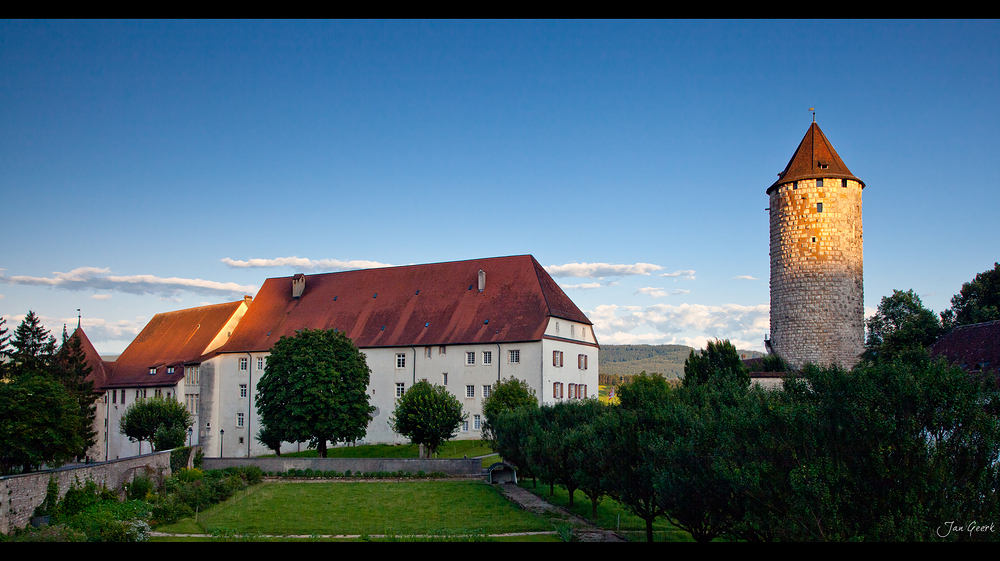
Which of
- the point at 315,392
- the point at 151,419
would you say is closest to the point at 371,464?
the point at 315,392

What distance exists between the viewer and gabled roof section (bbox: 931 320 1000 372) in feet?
120

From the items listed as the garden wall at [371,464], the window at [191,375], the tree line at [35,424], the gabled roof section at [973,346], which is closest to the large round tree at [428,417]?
the garden wall at [371,464]

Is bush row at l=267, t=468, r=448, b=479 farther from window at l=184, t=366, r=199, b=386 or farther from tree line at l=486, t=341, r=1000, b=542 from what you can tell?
window at l=184, t=366, r=199, b=386

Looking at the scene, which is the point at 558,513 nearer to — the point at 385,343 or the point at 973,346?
the point at 973,346

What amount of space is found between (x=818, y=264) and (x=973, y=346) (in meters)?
11.4

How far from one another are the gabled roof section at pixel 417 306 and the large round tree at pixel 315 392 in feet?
31.6

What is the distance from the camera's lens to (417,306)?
209 ft

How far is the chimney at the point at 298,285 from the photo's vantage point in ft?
233

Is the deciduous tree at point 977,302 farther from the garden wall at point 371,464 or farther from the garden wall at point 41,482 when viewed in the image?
the garden wall at point 41,482

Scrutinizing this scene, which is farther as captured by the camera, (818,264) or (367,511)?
(818,264)

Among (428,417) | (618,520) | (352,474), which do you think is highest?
(428,417)

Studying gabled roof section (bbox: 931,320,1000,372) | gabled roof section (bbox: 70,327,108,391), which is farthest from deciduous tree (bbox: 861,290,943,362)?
gabled roof section (bbox: 70,327,108,391)
